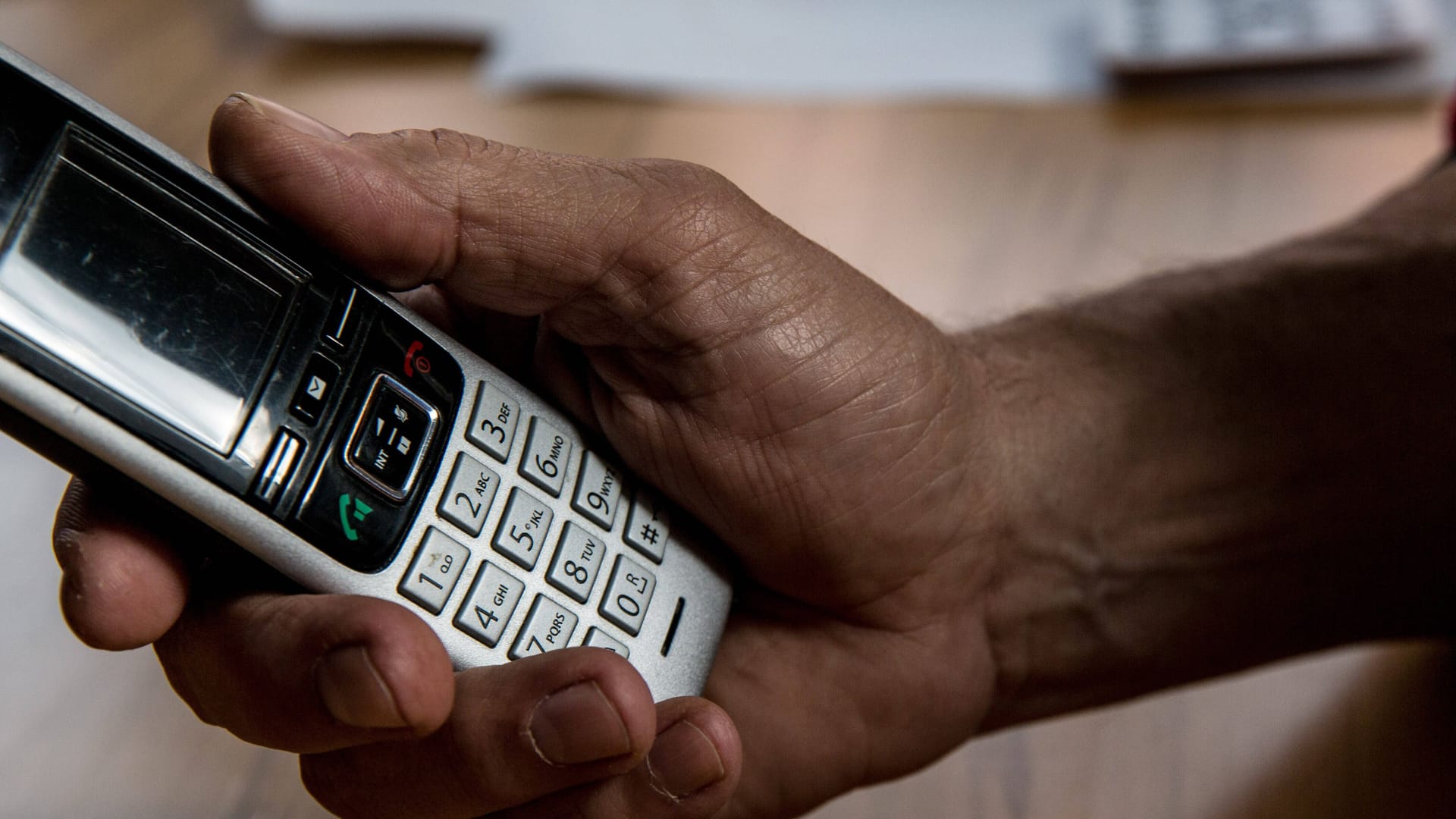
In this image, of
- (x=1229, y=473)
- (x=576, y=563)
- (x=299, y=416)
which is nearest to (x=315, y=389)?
(x=299, y=416)

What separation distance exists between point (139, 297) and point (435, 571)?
13 cm

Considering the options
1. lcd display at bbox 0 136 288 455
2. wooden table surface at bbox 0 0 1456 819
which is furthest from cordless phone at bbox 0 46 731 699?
wooden table surface at bbox 0 0 1456 819

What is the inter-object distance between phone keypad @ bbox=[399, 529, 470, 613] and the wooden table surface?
0.50 feet

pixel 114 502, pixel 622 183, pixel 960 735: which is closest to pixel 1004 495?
Result: pixel 960 735

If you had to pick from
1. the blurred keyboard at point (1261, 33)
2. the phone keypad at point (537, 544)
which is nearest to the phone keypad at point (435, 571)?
the phone keypad at point (537, 544)

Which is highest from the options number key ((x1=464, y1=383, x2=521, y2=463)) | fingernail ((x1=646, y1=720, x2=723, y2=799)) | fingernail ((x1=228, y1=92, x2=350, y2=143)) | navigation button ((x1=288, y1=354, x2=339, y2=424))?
fingernail ((x1=228, y1=92, x2=350, y2=143))

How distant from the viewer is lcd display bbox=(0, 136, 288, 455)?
0.35m

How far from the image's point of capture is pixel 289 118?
40 cm

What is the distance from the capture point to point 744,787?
502mm

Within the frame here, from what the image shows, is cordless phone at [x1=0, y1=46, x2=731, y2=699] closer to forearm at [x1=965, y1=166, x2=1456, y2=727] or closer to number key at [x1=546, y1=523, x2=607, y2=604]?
number key at [x1=546, y1=523, x2=607, y2=604]

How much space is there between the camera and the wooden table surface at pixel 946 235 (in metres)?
0.51

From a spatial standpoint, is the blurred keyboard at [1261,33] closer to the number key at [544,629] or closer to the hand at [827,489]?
the hand at [827,489]

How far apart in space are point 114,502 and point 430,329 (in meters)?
0.12

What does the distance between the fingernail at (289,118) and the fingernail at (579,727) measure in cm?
20
